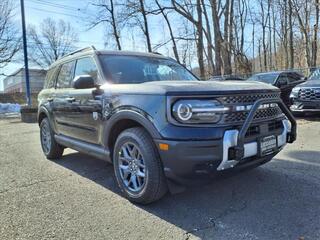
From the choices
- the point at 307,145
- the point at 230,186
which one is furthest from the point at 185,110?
the point at 307,145

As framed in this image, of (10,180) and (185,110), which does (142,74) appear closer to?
(185,110)

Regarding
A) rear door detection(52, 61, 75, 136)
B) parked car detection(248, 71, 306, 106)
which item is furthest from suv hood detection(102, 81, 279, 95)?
parked car detection(248, 71, 306, 106)

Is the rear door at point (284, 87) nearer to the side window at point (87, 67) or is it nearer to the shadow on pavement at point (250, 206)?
the shadow on pavement at point (250, 206)

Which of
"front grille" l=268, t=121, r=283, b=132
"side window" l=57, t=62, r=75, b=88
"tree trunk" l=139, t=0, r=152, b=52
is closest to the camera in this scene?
"front grille" l=268, t=121, r=283, b=132

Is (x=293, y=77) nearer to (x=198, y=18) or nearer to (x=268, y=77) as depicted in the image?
(x=268, y=77)

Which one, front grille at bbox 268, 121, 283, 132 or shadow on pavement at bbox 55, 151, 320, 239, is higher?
front grille at bbox 268, 121, 283, 132

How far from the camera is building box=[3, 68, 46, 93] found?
57.5m

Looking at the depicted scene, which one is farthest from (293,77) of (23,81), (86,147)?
(23,81)

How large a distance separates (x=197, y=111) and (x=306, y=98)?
7.15 metres

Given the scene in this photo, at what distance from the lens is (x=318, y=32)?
32344mm

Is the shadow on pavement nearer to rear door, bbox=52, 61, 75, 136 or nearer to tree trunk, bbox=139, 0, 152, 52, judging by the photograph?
rear door, bbox=52, 61, 75, 136

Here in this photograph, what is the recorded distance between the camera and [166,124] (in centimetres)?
314

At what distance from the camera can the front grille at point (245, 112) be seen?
3177 mm

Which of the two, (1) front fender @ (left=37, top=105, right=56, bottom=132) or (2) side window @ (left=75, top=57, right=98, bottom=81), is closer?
(2) side window @ (left=75, top=57, right=98, bottom=81)
